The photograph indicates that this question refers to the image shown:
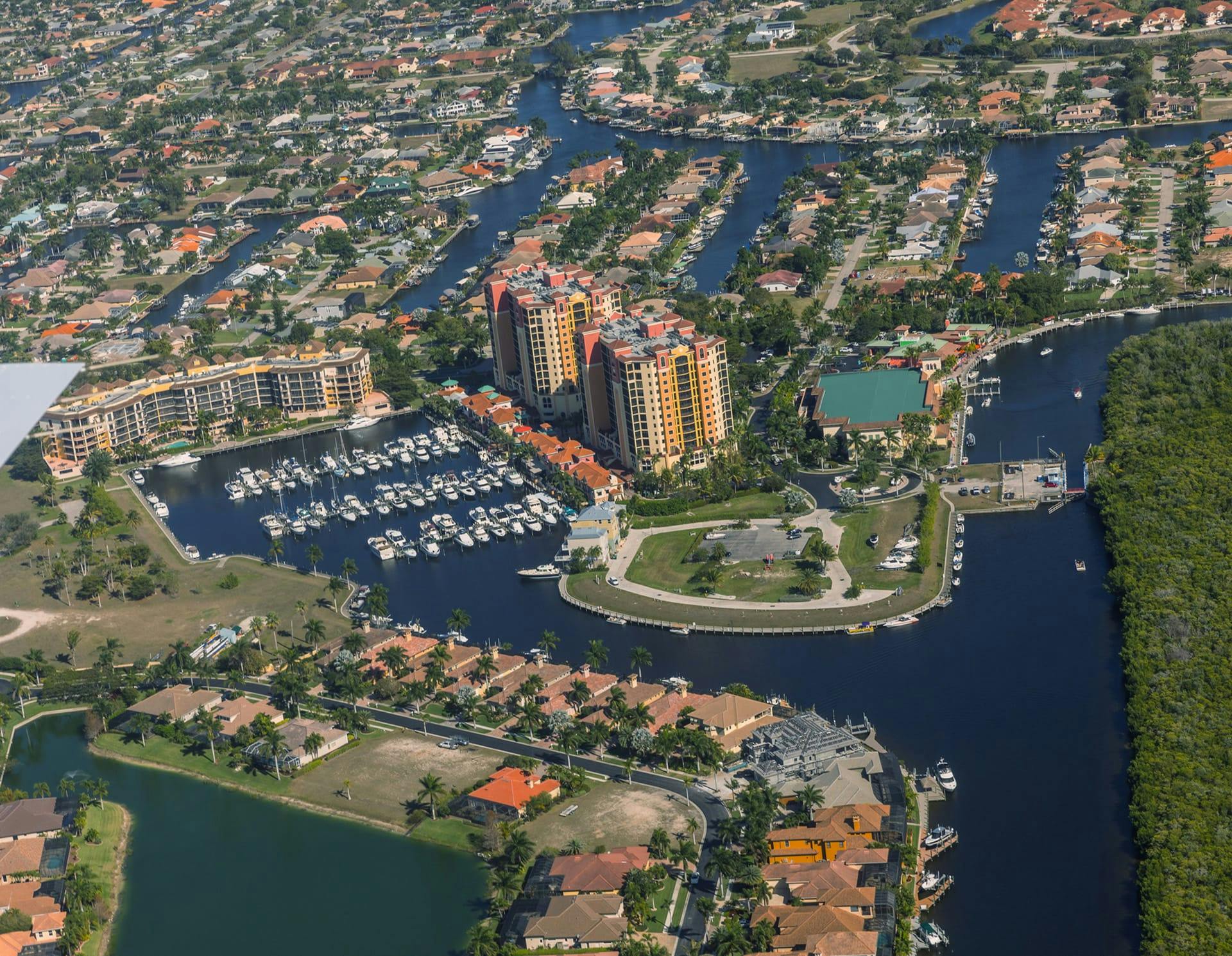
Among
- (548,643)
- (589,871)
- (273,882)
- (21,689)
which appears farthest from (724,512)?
(21,689)

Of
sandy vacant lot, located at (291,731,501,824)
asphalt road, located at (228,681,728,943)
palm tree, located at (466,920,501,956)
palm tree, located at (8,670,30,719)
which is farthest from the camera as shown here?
palm tree, located at (8,670,30,719)

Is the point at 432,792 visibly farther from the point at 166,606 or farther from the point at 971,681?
the point at 166,606

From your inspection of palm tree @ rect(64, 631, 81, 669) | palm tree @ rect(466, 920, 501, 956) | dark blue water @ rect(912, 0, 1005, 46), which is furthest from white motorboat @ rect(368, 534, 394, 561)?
dark blue water @ rect(912, 0, 1005, 46)

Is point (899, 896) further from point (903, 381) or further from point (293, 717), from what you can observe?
point (903, 381)

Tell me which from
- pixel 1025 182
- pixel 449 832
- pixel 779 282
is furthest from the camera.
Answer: pixel 1025 182

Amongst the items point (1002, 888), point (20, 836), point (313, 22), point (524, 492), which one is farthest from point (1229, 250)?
point (313, 22)

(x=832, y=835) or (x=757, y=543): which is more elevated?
(x=832, y=835)

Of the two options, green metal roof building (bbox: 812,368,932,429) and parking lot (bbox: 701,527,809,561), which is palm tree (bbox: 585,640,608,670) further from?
green metal roof building (bbox: 812,368,932,429)
